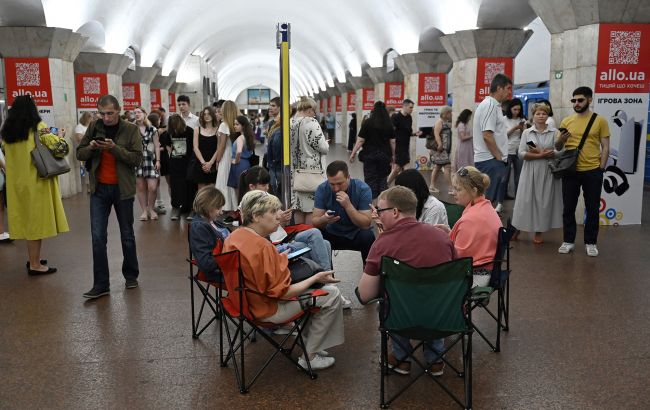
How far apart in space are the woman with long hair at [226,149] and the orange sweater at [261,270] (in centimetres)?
473

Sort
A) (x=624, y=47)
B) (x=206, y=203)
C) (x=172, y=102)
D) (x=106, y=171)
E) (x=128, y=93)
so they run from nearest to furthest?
1. (x=206, y=203)
2. (x=106, y=171)
3. (x=624, y=47)
4. (x=128, y=93)
5. (x=172, y=102)

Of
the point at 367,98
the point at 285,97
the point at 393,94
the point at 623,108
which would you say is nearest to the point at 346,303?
the point at 285,97

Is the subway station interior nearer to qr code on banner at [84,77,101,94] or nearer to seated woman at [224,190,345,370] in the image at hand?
qr code on banner at [84,77,101,94]

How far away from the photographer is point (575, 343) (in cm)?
426

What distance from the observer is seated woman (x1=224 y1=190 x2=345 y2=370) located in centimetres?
346

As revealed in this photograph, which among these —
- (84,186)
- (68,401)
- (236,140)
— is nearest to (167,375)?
(68,401)

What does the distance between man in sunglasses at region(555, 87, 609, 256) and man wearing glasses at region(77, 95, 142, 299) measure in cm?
426

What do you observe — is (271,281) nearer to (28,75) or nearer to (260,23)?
(28,75)

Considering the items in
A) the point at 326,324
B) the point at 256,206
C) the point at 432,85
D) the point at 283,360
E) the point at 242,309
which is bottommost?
the point at 283,360

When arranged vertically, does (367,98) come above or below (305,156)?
above

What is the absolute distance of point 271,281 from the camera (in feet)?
11.4

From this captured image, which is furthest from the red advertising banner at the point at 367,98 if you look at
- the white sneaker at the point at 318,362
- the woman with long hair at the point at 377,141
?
the white sneaker at the point at 318,362

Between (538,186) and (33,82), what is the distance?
8351mm

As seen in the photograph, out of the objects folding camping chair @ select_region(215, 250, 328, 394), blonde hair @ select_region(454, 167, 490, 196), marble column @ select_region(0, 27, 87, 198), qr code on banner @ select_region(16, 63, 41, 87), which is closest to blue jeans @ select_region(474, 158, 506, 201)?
blonde hair @ select_region(454, 167, 490, 196)
